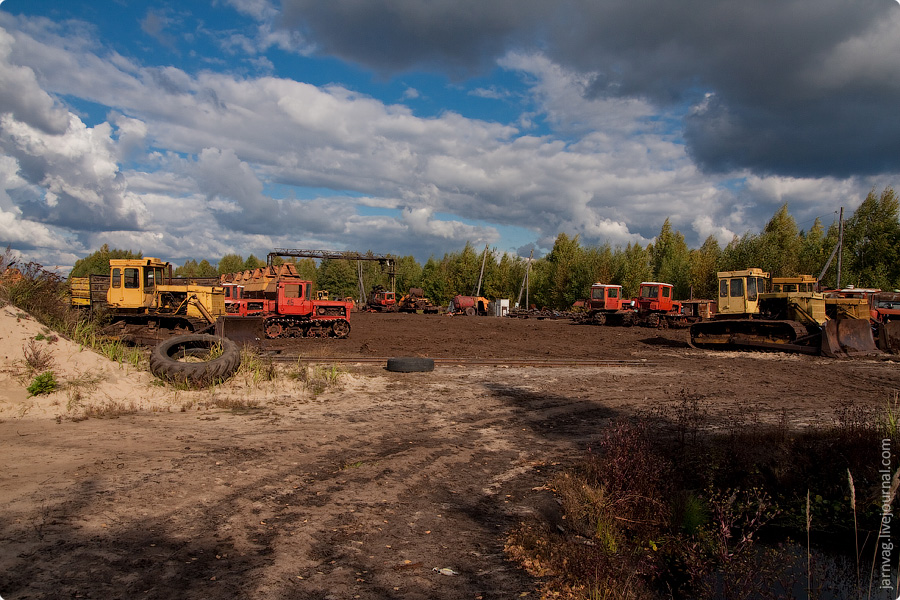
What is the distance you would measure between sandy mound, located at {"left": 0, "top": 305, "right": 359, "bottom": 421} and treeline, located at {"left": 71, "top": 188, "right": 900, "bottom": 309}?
40769mm

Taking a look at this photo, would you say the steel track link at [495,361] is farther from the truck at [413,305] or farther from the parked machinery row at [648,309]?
the truck at [413,305]

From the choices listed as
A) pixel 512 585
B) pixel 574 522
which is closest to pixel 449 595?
pixel 512 585

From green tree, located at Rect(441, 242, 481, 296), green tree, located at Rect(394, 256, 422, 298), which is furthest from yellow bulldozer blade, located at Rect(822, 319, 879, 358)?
Result: green tree, located at Rect(394, 256, 422, 298)

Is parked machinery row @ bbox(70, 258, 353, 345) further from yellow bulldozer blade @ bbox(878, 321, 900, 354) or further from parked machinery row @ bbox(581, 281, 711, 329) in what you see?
parked machinery row @ bbox(581, 281, 711, 329)

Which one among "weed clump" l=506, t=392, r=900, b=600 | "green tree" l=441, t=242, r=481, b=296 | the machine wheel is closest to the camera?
"weed clump" l=506, t=392, r=900, b=600

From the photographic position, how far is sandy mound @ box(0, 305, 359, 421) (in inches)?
323

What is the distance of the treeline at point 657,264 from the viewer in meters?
38.4

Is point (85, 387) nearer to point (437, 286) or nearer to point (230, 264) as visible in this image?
point (437, 286)

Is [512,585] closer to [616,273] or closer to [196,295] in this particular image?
[196,295]

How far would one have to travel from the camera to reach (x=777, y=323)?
20109mm

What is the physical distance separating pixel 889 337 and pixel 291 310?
24.3m

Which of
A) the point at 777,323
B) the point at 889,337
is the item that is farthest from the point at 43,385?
the point at 889,337

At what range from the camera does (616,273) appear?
5803 centimetres

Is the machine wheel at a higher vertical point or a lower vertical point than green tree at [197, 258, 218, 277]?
lower
